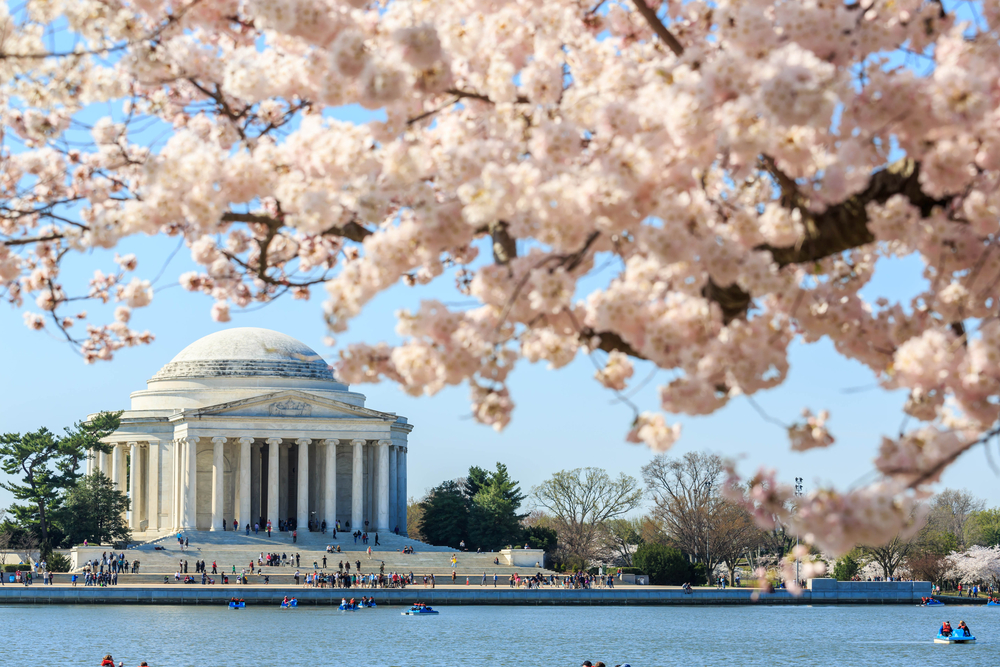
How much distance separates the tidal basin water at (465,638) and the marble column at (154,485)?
38190 mm

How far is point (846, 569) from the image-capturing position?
97.4 m

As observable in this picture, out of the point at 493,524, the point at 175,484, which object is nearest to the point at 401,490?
the point at 493,524

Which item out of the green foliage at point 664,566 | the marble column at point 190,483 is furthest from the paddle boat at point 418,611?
the marble column at point 190,483

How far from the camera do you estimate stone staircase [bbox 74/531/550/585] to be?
78.8 metres

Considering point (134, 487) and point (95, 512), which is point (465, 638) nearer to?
point (95, 512)

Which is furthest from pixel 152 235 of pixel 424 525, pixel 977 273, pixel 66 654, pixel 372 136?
pixel 424 525

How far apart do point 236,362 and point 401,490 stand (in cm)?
1615

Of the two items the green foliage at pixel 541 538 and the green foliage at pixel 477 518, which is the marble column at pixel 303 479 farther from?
the green foliage at pixel 541 538

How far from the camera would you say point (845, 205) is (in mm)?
8984

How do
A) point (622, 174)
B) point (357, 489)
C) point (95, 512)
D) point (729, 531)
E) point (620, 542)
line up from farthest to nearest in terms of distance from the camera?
point (620, 542)
point (357, 489)
point (729, 531)
point (95, 512)
point (622, 174)

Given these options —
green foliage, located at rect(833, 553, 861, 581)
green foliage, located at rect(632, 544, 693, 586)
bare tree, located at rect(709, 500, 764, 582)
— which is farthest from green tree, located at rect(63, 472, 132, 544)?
green foliage, located at rect(833, 553, 861, 581)

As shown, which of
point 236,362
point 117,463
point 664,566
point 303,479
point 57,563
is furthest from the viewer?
point 236,362

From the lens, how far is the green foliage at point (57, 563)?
258 ft

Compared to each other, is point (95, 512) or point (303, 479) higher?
point (303, 479)
